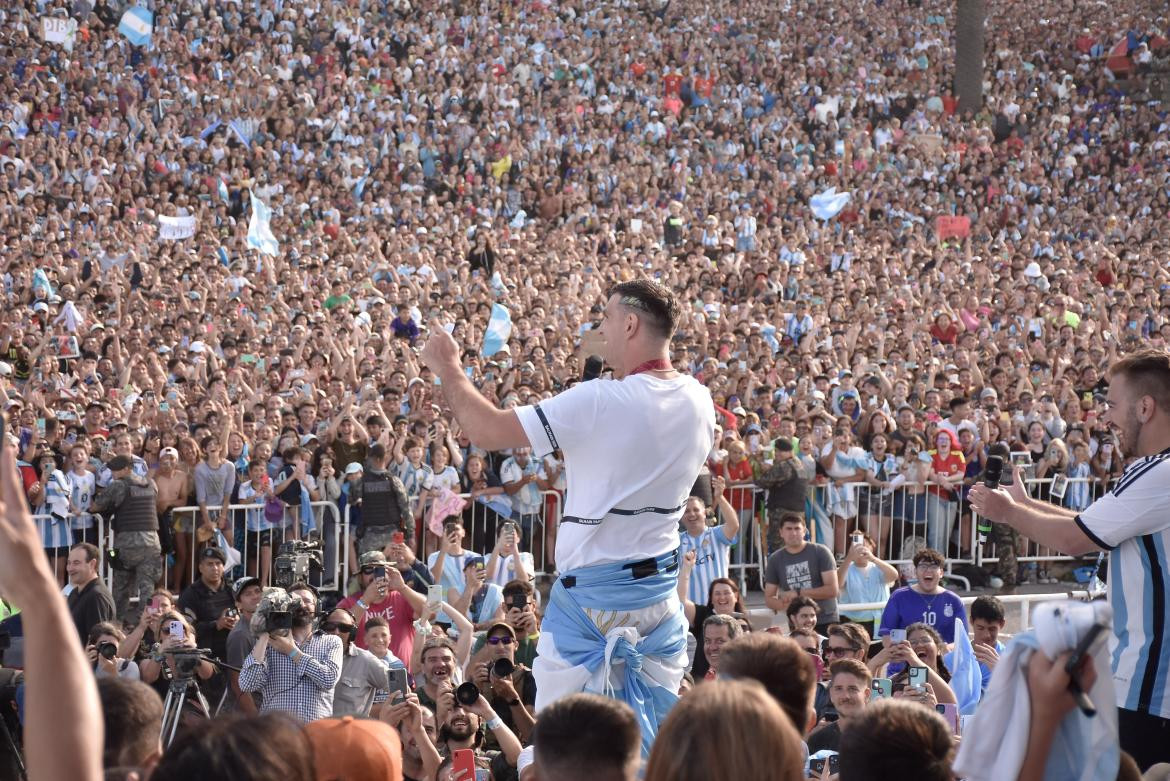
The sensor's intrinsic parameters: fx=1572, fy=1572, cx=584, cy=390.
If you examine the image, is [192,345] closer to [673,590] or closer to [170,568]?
[170,568]

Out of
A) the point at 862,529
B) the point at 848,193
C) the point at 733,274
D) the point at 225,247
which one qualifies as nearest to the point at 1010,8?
the point at 848,193

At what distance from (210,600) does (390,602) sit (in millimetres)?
1165

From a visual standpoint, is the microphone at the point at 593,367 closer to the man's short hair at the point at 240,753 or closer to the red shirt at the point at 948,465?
the man's short hair at the point at 240,753

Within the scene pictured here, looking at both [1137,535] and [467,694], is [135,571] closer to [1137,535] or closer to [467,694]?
[467,694]

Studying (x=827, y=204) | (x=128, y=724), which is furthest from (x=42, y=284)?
(x=128, y=724)

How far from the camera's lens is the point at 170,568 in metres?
11.5

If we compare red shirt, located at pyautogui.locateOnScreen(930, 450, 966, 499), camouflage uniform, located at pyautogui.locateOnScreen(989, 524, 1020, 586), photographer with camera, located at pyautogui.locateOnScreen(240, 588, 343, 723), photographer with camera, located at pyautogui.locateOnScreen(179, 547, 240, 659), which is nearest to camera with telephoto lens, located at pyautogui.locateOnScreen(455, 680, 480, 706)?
photographer with camera, located at pyautogui.locateOnScreen(240, 588, 343, 723)

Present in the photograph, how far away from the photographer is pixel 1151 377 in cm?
451

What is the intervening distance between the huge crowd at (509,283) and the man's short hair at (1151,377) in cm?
159

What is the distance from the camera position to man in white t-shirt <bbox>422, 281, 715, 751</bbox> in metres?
4.59

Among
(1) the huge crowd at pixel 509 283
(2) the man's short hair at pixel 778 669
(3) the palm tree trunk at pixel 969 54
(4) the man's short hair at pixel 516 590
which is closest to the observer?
(2) the man's short hair at pixel 778 669

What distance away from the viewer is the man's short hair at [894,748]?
10.1ft

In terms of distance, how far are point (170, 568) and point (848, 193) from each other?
1527cm

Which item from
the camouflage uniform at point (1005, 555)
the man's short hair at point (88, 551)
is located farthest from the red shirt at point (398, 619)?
the camouflage uniform at point (1005, 555)
